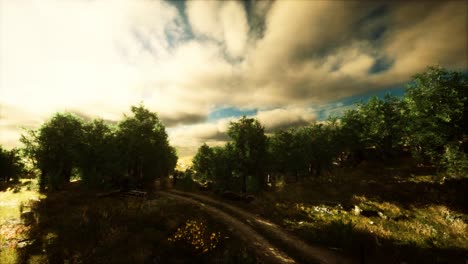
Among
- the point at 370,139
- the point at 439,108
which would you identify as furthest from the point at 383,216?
the point at 370,139

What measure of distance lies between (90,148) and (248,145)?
88.2 feet

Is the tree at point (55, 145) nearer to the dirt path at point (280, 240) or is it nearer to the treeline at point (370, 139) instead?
the treeline at point (370, 139)

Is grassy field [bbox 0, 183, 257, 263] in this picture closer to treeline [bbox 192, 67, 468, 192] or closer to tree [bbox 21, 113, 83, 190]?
tree [bbox 21, 113, 83, 190]

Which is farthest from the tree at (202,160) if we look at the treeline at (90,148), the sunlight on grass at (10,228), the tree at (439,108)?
the tree at (439,108)

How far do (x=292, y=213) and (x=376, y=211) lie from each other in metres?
8.76

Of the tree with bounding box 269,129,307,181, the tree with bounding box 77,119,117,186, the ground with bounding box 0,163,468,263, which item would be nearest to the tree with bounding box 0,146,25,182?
the tree with bounding box 77,119,117,186

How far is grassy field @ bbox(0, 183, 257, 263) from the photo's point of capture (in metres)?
12.6

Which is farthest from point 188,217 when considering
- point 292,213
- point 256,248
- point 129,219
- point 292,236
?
point 292,213

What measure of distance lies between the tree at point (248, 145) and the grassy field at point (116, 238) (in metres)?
19.6

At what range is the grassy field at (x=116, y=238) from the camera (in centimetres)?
1262

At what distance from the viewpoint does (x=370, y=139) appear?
5119 cm

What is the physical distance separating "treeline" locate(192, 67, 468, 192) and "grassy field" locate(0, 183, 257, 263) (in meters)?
22.3

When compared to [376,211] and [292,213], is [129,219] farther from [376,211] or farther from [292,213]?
[376,211]

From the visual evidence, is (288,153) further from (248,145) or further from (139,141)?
(139,141)
